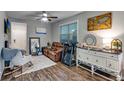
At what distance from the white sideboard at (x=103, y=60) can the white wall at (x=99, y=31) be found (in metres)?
0.27

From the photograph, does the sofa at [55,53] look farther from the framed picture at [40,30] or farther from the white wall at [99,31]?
the framed picture at [40,30]

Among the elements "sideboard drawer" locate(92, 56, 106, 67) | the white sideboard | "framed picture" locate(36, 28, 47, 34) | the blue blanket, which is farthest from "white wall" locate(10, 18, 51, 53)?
"sideboard drawer" locate(92, 56, 106, 67)

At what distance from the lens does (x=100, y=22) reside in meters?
1.94

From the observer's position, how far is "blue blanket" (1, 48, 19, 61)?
199cm

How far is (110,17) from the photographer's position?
1.79m

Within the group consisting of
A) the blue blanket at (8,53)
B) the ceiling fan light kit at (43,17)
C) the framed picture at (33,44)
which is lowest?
the blue blanket at (8,53)

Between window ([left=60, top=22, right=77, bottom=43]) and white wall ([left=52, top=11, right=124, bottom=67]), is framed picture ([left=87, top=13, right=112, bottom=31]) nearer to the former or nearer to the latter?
white wall ([left=52, top=11, right=124, bottom=67])

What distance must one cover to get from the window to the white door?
97 centimetres

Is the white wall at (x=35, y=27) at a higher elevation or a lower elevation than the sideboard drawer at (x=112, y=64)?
higher

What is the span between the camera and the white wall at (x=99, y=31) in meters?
1.67

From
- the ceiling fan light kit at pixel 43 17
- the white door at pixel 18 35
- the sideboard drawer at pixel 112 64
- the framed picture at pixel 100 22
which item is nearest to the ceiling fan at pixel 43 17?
the ceiling fan light kit at pixel 43 17

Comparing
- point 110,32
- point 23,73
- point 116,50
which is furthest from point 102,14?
point 23,73

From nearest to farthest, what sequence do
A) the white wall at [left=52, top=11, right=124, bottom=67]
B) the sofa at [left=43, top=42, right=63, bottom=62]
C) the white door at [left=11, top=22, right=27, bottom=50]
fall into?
the white wall at [left=52, top=11, right=124, bottom=67] < the white door at [left=11, top=22, right=27, bottom=50] < the sofa at [left=43, top=42, right=63, bottom=62]

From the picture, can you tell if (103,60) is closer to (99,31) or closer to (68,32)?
(99,31)
